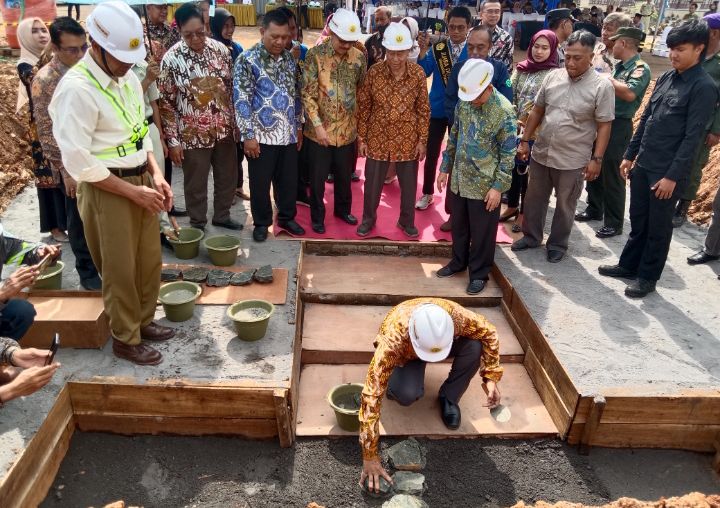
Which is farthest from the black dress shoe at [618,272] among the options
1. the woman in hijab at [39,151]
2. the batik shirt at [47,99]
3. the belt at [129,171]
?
the woman in hijab at [39,151]

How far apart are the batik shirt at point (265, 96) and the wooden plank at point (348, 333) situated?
136cm

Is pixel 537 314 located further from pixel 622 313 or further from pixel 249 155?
pixel 249 155

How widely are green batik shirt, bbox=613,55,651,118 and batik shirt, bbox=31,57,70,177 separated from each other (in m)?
4.19

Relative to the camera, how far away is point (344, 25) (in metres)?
3.93

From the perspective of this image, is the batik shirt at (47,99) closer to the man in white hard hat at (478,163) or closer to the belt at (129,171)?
the belt at (129,171)

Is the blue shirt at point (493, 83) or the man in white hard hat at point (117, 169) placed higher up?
the blue shirt at point (493, 83)

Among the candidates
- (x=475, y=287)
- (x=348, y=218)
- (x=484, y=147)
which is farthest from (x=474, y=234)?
(x=348, y=218)

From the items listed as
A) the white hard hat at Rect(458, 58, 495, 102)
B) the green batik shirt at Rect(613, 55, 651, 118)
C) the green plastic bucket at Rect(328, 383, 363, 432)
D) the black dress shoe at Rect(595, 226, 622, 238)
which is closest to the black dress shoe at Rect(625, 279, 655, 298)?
the black dress shoe at Rect(595, 226, 622, 238)

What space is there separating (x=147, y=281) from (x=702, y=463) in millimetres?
3293

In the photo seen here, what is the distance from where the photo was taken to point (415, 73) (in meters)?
4.25

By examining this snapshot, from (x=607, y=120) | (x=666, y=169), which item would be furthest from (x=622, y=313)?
(x=607, y=120)

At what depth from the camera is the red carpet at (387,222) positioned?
4.76 meters

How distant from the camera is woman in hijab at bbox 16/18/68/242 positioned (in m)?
3.90

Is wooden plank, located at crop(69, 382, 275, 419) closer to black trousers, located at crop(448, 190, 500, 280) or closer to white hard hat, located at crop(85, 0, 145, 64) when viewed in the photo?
white hard hat, located at crop(85, 0, 145, 64)
